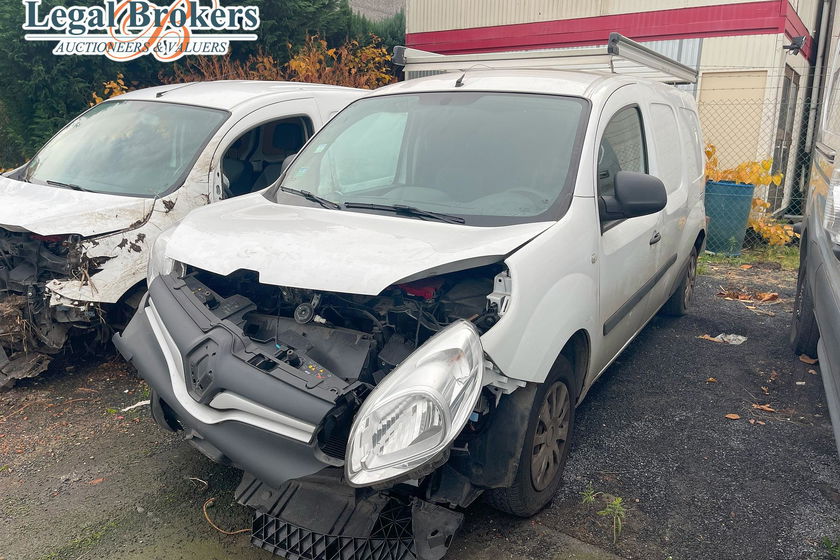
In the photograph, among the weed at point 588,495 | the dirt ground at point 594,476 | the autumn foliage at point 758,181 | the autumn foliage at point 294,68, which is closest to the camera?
the dirt ground at point 594,476

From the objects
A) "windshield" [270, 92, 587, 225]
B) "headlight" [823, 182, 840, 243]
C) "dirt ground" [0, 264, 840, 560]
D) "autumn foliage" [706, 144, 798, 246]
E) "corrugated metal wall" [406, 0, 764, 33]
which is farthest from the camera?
"corrugated metal wall" [406, 0, 764, 33]

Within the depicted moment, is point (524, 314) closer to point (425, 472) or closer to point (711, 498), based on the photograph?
point (425, 472)

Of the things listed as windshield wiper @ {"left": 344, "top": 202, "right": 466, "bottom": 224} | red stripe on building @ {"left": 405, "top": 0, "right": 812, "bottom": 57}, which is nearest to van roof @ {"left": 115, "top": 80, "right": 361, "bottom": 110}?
windshield wiper @ {"left": 344, "top": 202, "right": 466, "bottom": 224}

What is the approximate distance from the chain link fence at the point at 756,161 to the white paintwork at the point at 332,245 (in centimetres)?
635

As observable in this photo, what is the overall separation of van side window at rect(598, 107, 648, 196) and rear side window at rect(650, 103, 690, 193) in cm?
26

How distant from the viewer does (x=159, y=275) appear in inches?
126

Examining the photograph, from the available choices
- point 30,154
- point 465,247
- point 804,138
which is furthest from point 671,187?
point 804,138

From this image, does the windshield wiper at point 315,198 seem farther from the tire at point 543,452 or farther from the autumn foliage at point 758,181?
the autumn foliage at point 758,181

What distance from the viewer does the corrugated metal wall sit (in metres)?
11.1

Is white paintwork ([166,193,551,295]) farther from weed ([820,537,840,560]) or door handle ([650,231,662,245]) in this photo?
weed ([820,537,840,560])

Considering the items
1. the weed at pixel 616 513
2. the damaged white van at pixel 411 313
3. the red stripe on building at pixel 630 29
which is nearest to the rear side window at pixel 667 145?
the damaged white van at pixel 411 313

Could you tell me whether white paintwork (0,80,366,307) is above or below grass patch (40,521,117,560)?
Answer: above

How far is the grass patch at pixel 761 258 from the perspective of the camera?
8.15 m

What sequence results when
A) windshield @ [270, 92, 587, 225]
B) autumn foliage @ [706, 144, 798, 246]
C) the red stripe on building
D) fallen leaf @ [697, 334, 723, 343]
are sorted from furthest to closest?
the red stripe on building
autumn foliage @ [706, 144, 798, 246]
fallen leaf @ [697, 334, 723, 343]
windshield @ [270, 92, 587, 225]
